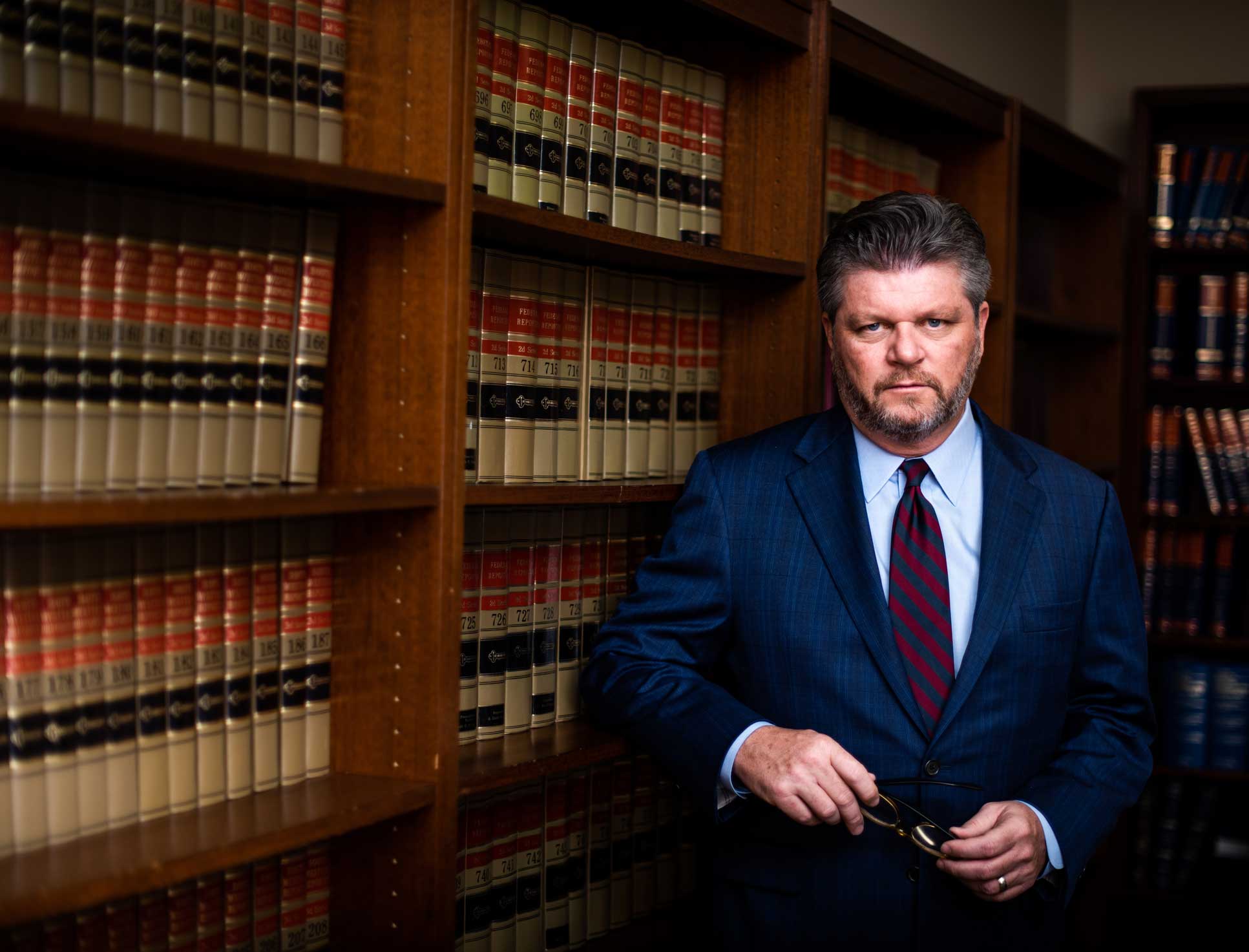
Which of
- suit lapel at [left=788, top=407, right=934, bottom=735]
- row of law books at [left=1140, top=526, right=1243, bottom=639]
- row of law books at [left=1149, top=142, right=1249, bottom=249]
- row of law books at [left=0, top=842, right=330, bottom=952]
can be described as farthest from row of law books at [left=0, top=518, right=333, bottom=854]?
row of law books at [left=1149, top=142, right=1249, bottom=249]

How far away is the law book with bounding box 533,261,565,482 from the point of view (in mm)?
1680

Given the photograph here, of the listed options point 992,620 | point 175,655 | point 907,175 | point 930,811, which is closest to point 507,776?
point 175,655

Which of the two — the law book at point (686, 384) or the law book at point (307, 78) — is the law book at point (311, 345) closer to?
the law book at point (307, 78)

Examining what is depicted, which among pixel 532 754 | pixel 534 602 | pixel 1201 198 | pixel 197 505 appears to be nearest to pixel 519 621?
pixel 534 602

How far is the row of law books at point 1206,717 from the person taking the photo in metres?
3.09

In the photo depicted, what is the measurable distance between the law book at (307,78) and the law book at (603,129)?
1.47ft

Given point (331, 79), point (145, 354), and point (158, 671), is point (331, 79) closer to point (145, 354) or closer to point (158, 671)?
point (145, 354)

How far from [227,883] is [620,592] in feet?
2.36

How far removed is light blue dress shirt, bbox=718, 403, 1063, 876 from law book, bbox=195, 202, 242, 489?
2.80ft

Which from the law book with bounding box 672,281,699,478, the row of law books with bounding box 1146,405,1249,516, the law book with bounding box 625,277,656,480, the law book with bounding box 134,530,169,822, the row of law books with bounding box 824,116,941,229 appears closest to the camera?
the law book with bounding box 134,530,169,822

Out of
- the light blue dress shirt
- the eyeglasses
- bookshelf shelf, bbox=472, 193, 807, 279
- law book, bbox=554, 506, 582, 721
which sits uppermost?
bookshelf shelf, bbox=472, 193, 807, 279

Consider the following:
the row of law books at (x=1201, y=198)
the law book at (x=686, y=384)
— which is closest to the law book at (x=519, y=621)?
the law book at (x=686, y=384)

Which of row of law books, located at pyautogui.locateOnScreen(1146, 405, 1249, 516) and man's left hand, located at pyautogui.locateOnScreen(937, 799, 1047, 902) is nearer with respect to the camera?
man's left hand, located at pyautogui.locateOnScreen(937, 799, 1047, 902)

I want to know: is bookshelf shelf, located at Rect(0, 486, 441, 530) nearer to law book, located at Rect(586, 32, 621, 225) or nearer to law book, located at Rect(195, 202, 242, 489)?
law book, located at Rect(195, 202, 242, 489)
